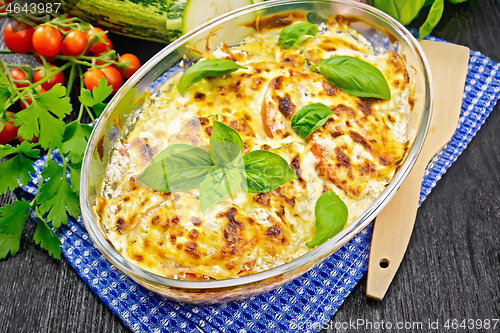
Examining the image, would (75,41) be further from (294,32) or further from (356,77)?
(356,77)

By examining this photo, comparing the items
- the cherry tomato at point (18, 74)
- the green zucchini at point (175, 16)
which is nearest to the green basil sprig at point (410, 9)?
the green zucchini at point (175, 16)

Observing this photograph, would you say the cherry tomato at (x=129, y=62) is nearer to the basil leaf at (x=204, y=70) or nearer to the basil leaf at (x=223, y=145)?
the basil leaf at (x=204, y=70)

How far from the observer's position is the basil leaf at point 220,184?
160 cm

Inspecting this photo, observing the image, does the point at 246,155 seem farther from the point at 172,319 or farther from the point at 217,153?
the point at 172,319

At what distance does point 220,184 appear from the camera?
1615 millimetres

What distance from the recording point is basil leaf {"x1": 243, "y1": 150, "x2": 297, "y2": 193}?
1592mm

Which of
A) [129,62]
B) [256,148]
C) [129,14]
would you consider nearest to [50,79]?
[129,62]

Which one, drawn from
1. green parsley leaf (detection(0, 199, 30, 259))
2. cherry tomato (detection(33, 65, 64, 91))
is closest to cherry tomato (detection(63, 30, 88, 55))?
cherry tomato (detection(33, 65, 64, 91))

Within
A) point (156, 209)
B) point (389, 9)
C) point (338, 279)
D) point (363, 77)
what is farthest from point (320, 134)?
point (389, 9)

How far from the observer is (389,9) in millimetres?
2320

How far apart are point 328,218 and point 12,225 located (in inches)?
50.8

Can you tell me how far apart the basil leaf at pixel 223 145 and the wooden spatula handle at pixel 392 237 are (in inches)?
27.5

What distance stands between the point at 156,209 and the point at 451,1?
2.15 metres

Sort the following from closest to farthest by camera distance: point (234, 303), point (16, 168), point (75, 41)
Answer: point (234, 303) → point (16, 168) → point (75, 41)
